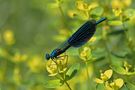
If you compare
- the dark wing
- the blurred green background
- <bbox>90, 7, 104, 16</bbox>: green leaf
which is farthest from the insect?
<bbox>90, 7, 104, 16</bbox>: green leaf

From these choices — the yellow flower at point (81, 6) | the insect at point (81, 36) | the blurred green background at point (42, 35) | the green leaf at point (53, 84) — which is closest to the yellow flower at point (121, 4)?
the blurred green background at point (42, 35)

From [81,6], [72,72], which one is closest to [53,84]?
[72,72]

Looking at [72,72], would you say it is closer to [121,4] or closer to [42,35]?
[121,4]

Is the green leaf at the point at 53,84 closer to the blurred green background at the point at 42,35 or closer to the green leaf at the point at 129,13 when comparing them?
the blurred green background at the point at 42,35

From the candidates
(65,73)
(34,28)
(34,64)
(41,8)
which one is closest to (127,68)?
(65,73)

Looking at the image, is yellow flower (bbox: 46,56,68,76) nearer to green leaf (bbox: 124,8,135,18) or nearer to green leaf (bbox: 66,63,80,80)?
green leaf (bbox: 66,63,80,80)

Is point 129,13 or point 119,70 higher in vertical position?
point 129,13

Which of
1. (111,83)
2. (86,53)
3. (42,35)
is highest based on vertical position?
(42,35)
